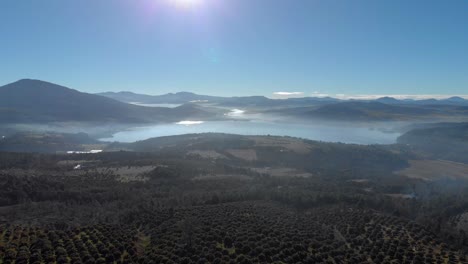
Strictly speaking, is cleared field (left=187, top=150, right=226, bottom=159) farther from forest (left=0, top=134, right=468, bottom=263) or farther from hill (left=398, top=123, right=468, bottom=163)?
hill (left=398, top=123, right=468, bottom=163)

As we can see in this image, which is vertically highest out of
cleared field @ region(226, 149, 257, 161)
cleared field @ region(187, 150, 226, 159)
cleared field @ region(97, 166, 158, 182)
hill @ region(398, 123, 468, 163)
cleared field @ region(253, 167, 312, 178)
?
cleared field @ region(97, 166, 158, 182)

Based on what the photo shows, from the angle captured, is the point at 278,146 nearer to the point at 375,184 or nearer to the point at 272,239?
the point at 375,184

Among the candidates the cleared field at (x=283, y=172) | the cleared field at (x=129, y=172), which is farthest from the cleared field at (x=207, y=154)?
the cleared field at (x=129, y=172)

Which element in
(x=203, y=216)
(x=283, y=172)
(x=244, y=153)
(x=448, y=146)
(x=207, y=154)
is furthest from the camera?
(x=448, y=146)

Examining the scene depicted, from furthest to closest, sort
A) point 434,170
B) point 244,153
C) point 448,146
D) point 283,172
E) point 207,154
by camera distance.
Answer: point 448,146
point 244,153
point 207,154
point 434,170
point 283,172

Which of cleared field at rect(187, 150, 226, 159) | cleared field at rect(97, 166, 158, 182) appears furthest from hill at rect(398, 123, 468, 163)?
cleared field at rect(97, 166, 158, 182)

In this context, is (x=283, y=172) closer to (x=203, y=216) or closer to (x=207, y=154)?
(x=207, y=154)

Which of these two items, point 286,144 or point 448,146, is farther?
point 448,146

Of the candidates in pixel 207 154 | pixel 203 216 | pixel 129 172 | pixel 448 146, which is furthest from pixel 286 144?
pixel 203 216
